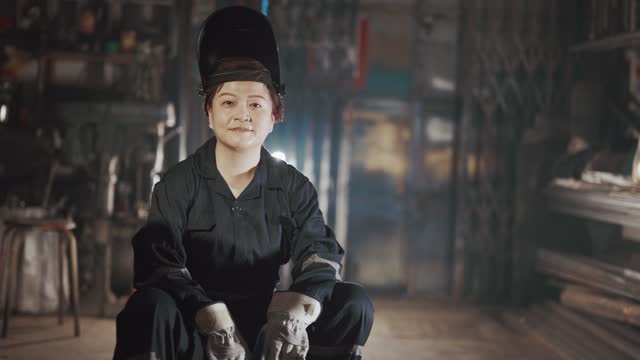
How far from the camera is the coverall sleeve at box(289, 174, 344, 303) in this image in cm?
244

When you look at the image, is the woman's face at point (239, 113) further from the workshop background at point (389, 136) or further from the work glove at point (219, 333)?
the workshop background at point (389, 136)

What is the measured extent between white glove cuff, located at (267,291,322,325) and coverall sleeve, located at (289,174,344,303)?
3cm

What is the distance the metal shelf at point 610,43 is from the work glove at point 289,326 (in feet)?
12.6

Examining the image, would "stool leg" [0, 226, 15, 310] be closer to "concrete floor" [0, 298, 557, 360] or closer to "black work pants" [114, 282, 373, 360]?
"concrete floor" [0, 298, 557, 360]

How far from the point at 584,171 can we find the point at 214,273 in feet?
12.3

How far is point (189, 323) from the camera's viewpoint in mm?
2320

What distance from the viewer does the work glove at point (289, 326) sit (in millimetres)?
2268

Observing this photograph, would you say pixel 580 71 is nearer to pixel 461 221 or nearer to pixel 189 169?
pixel 461 221

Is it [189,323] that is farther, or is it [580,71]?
[580,71]

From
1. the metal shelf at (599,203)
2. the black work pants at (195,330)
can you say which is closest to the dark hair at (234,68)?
the black work pants at (195,330)

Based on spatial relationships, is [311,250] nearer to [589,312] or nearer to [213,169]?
[213,169]

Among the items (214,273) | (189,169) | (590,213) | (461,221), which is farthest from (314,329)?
(461,221)

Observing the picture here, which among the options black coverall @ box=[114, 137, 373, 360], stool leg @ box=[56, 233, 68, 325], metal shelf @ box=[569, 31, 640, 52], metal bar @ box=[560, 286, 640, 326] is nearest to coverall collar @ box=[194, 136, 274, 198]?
black coverall @ box=[114, 137, 373, 360]

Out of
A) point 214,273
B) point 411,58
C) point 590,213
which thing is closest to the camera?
point 214,273
